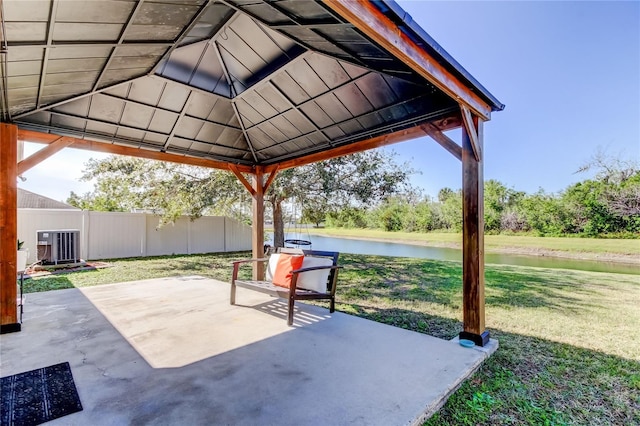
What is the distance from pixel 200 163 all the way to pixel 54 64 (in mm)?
2943

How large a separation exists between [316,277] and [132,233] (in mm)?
8823

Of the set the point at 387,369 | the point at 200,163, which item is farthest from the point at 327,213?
the point at 387,369


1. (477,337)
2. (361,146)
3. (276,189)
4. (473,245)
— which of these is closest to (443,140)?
(473,245)

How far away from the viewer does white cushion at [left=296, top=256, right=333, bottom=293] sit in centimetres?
381

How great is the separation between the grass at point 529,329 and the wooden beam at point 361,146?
7.55ft

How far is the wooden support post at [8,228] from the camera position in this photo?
10.7ft

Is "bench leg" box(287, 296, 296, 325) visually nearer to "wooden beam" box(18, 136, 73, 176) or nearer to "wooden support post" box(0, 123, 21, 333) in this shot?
"wooden support post" box(0, 123, 21, 333)

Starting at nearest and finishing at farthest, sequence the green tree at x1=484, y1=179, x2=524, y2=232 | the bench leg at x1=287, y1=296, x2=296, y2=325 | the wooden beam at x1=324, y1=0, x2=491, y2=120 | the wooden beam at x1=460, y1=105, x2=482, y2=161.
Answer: the wooden beam at x1=324, y1=0, x2=491, y2=120 → the wooden beam at x1=460, y1=105, x2=482, y2=161 → the bench leg at x1=287, y1=296, x2=296, y2=325 → the green tree at x1=484, y1=179, x2=524, y2=232

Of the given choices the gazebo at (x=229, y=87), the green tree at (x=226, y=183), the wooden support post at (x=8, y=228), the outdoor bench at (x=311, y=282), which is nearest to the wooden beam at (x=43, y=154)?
the gazebo at (x=229, y=87)

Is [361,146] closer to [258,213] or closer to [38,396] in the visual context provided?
[258,213]

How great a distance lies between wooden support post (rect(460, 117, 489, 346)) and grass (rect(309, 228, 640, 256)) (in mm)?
11862

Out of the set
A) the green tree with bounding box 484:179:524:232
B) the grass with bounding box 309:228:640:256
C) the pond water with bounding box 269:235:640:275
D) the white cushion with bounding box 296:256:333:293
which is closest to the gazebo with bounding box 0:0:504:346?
the white cushion with bounding box 296:256:333:293

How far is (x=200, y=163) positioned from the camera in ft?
18.0

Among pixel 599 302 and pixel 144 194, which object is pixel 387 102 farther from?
pixel 144 194
